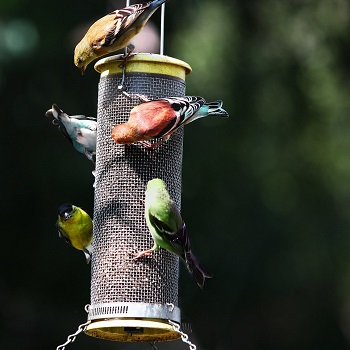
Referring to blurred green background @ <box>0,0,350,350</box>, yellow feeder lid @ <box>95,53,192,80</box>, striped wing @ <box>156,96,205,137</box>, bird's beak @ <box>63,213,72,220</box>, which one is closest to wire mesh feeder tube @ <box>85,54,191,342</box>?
yellow feeder lid @ <box>95,53,192,80</box>

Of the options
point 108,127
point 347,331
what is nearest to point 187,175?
point 347,331

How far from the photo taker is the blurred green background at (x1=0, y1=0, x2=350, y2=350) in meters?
11.5

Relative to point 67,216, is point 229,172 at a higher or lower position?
higher

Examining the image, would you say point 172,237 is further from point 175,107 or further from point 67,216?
point 67,216

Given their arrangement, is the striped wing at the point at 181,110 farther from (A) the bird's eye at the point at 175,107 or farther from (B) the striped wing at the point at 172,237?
(B) the striped wing at the point at 172,237

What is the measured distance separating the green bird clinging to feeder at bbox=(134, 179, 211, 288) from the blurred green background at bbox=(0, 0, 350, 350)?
361cm

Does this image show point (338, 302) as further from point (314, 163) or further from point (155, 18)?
point (155, 18)

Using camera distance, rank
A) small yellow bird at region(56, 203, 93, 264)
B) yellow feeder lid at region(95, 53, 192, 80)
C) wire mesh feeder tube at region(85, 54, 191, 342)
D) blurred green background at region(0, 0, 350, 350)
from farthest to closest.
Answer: blurred green background at region(0, 0, 350, 350)
small yellow bird at region(56, 203, 93, 264)
yellow feeder lid at region(95, 53, 192, 80)
wire mesh feeder tube at region(85, 54, 191, 342)

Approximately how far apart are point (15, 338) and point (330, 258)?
2806mm

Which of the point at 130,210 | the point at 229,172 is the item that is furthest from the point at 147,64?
the point at 229,172

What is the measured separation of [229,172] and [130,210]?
4.46m

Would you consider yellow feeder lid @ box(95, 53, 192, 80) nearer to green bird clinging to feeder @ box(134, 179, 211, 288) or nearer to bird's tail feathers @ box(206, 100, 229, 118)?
bird's tail feathers @ box(206, 100, 229, 118)

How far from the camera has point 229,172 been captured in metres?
12.3

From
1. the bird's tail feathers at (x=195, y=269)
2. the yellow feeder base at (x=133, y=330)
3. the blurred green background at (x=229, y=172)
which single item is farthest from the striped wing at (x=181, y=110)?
the blurred green background at (x=229, y=172)
